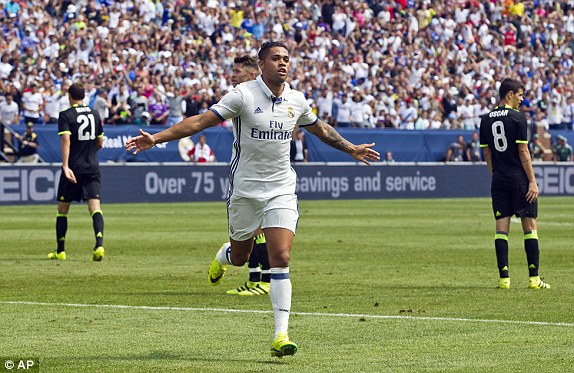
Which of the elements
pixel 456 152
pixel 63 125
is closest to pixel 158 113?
pixel 456 152

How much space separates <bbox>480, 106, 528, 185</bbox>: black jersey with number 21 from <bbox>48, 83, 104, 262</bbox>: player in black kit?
6005 millimetres

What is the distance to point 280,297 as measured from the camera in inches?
360

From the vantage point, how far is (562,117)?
49906mm

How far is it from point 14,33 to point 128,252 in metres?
20.3

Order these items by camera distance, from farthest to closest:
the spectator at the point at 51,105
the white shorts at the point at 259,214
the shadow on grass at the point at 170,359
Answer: the spectator at the point at 51,105, the white shorts at the point at 259,214, the shadow on grass at the point at 170,359

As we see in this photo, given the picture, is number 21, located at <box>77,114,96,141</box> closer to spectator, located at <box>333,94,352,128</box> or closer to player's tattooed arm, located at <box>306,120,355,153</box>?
player's tattooed arm, located at <box>306,120,355,153</box>

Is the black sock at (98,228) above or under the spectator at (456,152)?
under

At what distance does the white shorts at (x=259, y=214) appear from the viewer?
377 inches

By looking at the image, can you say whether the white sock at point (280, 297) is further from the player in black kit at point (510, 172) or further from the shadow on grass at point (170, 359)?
the player in black kit at point (510, 172)

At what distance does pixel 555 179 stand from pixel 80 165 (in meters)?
28.2

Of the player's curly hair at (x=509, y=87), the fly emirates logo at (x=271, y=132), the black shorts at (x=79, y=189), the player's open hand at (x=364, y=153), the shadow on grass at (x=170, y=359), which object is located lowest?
the shadow on grass at (x=170, y=359)

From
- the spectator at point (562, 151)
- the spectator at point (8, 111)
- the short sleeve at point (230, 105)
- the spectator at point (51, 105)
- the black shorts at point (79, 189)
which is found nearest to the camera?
the short sleeve at point (230, 105)

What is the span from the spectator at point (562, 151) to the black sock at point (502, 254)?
31.9 metres

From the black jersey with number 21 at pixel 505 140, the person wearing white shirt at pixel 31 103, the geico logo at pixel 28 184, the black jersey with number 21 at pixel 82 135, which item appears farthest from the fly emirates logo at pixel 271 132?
the person wearing white shirt at pixel 31 103
